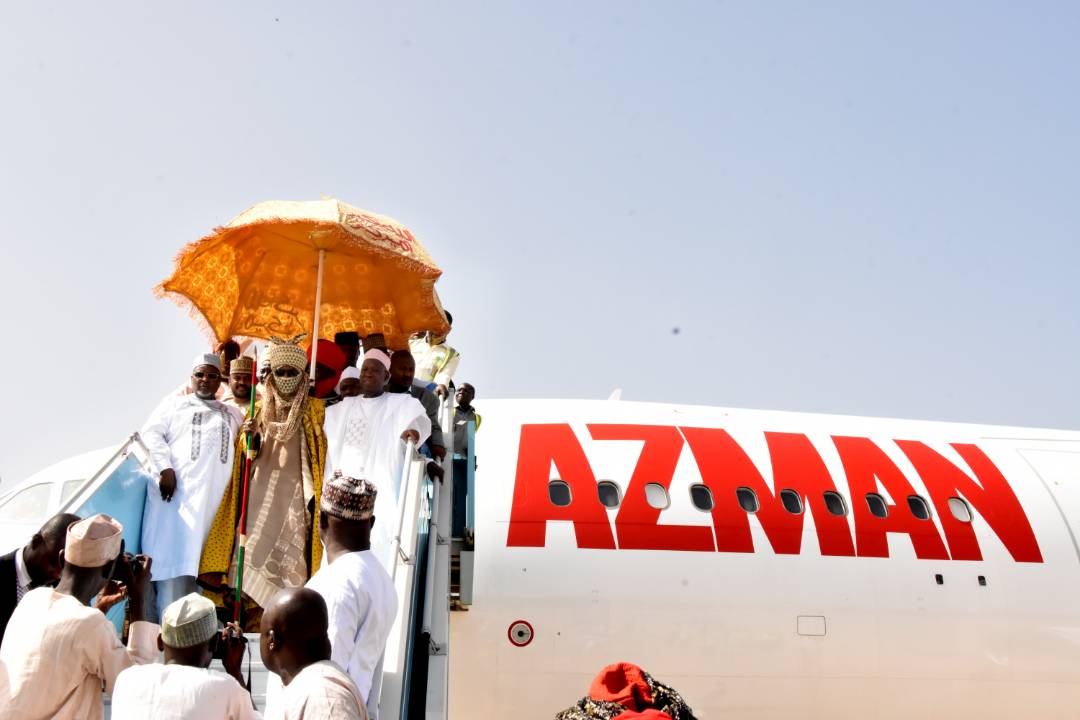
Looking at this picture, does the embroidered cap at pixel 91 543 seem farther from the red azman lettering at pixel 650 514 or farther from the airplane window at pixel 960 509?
the airplane window at pixel 960 509

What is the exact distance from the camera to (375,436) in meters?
6.68

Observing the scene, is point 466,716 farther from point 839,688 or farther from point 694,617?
point 839,688

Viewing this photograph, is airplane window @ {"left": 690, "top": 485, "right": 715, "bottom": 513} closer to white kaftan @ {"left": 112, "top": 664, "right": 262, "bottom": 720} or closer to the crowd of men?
the crowd of men

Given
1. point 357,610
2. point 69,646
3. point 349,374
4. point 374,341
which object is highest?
point 374,341

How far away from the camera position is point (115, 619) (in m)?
6.00

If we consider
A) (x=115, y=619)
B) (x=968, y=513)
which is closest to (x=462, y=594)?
(x=115, y=619)

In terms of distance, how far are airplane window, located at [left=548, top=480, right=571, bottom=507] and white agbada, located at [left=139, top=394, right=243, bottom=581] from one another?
114 inches

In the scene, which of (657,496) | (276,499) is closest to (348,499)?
(276,499)

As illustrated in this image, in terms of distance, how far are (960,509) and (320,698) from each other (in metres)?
8.26

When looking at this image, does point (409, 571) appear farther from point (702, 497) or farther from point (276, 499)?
point (702, 497)

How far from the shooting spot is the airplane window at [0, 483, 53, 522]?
361 inches

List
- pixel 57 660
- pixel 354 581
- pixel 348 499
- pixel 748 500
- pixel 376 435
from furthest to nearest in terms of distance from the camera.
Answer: pixel 748 500 < pixel 376 435 < pixel 348 499 < pixel 354 581 < pixel 57 660

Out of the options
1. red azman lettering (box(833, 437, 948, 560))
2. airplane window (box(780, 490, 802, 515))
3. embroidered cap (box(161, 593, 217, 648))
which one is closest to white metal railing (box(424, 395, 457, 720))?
embroidered cap (box(161, 593, 217, 648))

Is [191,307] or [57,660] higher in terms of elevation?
[191,307]
